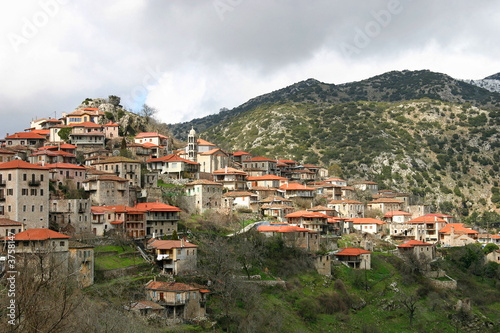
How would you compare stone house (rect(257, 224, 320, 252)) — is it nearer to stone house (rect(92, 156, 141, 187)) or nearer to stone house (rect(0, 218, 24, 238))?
stone house (rect(92, 156, 141, 187))

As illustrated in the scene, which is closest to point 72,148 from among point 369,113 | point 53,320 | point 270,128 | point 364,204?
point 364,204

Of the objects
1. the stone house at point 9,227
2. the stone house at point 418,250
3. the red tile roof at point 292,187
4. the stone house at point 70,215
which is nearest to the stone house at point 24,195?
the stone house at point 9,227

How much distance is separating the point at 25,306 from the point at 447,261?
79.6 meters

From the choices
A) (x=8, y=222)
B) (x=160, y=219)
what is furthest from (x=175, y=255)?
(x=8, y=222)

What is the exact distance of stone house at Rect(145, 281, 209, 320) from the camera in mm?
53188

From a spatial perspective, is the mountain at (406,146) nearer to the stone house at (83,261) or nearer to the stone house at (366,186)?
the stone house at (366,186)

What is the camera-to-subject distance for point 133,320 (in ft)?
154

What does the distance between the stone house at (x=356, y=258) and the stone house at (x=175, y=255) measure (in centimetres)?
2499

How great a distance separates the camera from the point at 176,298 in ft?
175

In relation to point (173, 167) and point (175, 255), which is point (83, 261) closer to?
point (175, 255)

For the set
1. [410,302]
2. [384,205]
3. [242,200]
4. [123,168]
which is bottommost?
[410,302]

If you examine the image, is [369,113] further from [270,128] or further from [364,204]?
[364,204]

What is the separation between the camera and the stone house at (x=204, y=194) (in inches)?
3159

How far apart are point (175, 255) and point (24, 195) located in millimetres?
16057
